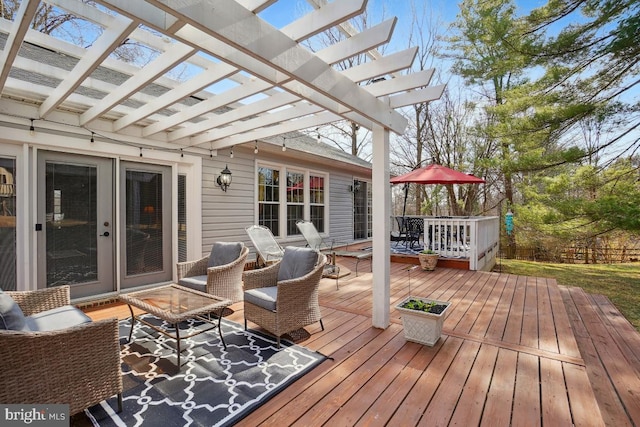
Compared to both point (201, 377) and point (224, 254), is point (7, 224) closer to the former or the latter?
point (224, 254)

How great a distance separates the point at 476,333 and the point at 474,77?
7.50 metres

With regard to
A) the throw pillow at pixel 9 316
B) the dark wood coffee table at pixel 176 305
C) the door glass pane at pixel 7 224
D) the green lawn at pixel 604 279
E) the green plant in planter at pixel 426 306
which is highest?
the door glass pane at pixel 7 224

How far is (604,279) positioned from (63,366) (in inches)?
388

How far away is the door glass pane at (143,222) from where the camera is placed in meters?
4.71

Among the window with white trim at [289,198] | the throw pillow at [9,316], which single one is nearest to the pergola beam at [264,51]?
the throw pillow at [9,316]

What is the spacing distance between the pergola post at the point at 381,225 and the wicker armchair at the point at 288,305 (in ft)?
2.15

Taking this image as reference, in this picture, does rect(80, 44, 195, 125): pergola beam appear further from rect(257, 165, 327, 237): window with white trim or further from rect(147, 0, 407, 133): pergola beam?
rect(257, 165, 327, 237): window with white trim

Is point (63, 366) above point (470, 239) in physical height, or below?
below

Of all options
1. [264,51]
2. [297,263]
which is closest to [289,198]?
[297,263]

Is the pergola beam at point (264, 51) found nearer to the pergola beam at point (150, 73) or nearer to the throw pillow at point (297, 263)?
the pergola beam at point (150, 73)

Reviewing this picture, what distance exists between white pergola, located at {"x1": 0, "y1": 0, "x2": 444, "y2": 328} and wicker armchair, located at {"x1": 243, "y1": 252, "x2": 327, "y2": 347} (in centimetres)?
75

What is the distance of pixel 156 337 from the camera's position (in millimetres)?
3281

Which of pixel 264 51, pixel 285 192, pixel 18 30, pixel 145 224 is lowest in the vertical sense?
pixel 145 224

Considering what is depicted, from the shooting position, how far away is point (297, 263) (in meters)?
3.56
